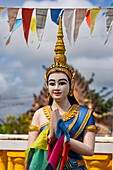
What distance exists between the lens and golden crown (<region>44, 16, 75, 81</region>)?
361 cm

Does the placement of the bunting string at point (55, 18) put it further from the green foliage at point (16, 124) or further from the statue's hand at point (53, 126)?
the green foliage at point (16, 124)

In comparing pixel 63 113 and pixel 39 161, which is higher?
pixel 63 113

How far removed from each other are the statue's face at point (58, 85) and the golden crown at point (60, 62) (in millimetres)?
48

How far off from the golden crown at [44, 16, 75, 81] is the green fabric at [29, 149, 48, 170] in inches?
29.9

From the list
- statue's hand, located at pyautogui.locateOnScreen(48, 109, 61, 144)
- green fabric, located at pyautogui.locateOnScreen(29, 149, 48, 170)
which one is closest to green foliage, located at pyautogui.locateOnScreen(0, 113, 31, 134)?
green fabric, located at pyautogui.locateOnScreen(29, 149, 48, 170)

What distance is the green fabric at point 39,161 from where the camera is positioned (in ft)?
10.8

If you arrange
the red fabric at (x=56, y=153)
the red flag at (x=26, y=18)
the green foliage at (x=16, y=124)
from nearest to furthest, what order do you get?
1. the red fabric at (x=56, y=153)
2. the red flag at (x=26, y=18)
3. the green foliage at (x=16, y=124)

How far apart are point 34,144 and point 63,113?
444 millimetres

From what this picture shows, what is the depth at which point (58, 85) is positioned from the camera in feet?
11.7

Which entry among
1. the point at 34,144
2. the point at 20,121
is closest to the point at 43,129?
the point at 34,144

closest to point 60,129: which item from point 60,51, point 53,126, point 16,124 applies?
point 53,126

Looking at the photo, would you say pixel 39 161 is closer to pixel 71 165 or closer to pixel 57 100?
pixel 71 165

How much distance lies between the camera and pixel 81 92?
31609 mm

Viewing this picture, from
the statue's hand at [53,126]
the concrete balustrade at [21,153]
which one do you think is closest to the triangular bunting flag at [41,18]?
the concrete balustrade at [21,153]
